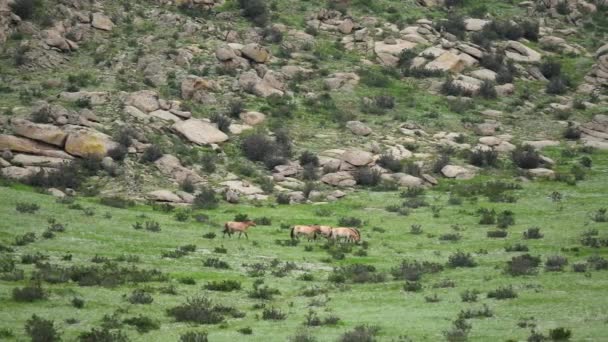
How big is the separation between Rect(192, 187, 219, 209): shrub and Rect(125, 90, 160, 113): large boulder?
13467 mm

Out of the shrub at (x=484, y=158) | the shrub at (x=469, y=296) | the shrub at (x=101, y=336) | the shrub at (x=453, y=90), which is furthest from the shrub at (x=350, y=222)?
the shrub at (x=453, y=90)

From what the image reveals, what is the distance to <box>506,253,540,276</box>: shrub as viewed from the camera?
1430 inches

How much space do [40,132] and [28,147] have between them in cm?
149

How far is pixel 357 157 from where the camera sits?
68.4 meters

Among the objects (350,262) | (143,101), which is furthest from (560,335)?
(143,101)

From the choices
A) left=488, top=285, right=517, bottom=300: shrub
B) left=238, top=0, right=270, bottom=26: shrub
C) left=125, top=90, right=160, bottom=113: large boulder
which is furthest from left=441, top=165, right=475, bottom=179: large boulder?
left=488, top=285, right=517, bottom=300: shrub

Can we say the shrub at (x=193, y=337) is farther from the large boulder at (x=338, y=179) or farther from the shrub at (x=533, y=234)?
the large boulder at (x=338, y=179)

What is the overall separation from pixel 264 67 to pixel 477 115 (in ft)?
70.8

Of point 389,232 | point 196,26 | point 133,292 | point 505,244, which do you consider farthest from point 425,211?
point 196,26

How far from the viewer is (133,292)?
103ft

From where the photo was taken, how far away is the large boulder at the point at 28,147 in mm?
58250

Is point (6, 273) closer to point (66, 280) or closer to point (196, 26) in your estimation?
point (66, 280)

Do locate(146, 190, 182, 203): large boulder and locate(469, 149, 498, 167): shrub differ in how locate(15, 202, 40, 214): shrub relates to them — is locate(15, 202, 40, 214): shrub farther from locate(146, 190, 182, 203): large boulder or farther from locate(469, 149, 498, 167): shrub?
locate(469, 149, 498, 167): shrub

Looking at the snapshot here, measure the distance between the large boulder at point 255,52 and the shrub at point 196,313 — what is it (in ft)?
181
